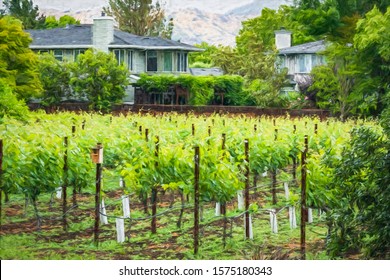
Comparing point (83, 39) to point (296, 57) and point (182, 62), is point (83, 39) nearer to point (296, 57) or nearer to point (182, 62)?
point (182, 62)

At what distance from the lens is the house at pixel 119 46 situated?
Result: 880 inches

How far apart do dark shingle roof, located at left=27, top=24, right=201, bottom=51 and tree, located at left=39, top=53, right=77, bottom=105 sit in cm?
54

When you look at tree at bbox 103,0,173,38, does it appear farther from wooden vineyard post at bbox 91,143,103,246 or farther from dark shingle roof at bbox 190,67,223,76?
dark shingle roof at bbox 190,67,223,76

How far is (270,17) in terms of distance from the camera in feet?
94.3

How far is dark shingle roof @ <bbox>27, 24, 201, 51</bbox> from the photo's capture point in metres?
21.7

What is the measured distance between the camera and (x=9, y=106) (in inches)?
614

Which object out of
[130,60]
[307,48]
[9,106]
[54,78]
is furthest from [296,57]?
[9,106]

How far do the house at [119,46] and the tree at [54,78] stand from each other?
0.27 metres

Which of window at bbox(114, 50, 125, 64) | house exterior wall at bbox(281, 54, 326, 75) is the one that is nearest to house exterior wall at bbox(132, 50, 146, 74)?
window at bbox(114, 50, 125, 64)

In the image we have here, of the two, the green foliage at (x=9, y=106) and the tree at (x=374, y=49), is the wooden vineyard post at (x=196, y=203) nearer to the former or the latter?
the green foliage at (x=9, y=106)

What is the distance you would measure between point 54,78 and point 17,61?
16.9ft

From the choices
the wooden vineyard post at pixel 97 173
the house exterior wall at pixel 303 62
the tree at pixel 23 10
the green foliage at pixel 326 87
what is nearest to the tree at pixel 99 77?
the green foliage at pixel 326 87
